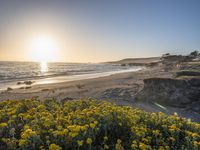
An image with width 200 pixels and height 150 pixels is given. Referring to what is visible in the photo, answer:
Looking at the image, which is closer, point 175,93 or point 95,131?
point 95,131

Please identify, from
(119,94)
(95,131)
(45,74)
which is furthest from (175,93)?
(45,74)

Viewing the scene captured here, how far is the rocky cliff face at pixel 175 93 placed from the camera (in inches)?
454

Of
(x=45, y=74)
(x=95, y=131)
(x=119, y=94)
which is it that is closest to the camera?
(x=95, y=131)

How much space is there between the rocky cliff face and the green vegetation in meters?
5.92

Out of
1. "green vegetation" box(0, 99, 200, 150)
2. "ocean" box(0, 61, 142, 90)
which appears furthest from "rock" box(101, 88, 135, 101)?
"ocean" box(0, 61, 142, 90)

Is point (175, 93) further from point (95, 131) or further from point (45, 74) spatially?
point (45, 74)

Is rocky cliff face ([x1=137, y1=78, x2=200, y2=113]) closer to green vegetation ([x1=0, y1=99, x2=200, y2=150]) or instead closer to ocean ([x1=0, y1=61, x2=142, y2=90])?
green vegetation ([x1=0, y1=99, x2=200, y2=150])

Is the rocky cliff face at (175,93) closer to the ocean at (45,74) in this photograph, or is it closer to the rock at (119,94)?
the rock at (119,94)

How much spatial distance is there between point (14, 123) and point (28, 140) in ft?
4.38

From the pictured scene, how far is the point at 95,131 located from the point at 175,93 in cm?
812

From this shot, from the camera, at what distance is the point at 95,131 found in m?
4.95

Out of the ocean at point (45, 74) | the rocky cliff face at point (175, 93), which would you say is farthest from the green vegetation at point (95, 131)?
the ocean at point (45, 74)

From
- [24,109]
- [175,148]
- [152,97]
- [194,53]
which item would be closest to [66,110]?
[24,109]

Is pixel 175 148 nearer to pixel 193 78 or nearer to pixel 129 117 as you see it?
pixel 129 117
